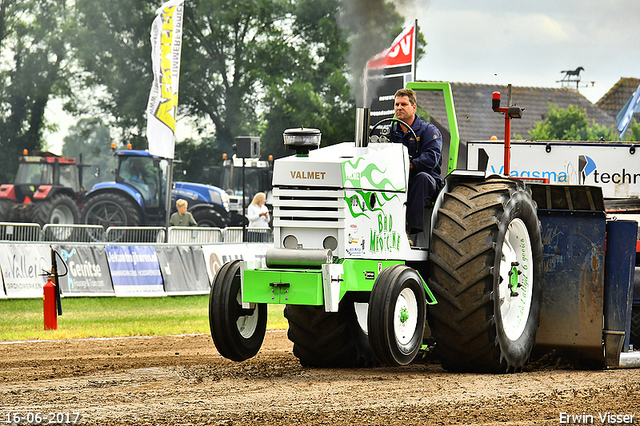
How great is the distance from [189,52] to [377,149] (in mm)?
33221

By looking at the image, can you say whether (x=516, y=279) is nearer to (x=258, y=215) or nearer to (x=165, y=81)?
(x=165, y=81)

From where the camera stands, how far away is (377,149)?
7.20 m

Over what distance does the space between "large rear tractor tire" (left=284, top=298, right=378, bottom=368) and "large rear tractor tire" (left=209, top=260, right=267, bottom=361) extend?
0.55m

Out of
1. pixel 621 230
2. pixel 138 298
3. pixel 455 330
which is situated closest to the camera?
pixel 455 330

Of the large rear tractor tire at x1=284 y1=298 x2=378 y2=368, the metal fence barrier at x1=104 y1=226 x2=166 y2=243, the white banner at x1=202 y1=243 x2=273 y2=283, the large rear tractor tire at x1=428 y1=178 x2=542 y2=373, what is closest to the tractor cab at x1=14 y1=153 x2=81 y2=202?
the metal fence barrier at x1=104 y1=226 x2=166 y2=243

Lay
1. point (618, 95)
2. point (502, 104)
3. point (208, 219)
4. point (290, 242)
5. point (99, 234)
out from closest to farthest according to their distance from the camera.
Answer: point (290, 242) → point (99, 234) → point (208, 219) → point (502, 104) → point (618, 95)

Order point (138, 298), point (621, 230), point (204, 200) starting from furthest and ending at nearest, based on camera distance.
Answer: point (204, 200) < point (138, 298) < point (621, 230)

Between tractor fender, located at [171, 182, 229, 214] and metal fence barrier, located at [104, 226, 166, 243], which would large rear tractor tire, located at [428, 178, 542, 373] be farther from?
tractor fender, located at [171, 182, 229, 214]

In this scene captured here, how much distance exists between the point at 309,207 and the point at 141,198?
810 inches

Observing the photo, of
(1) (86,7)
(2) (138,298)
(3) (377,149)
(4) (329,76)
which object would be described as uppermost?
(1) (86,7)

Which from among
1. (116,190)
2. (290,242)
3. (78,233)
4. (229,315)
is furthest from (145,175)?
(290,242)

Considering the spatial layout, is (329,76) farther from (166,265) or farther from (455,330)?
(455,330)

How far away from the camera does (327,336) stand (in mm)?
7812

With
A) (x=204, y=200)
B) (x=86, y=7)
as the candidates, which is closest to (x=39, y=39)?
(x=86, y=7)
